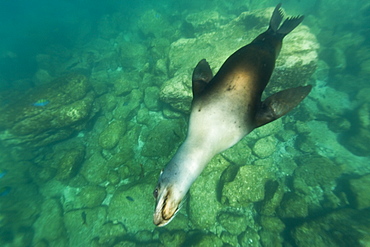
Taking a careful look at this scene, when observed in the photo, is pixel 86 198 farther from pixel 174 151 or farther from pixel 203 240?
pixel 203 240

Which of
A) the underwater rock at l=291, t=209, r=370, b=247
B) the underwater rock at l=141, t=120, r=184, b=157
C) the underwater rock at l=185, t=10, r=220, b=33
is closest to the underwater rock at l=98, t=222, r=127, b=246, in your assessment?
the underwater rock at l=141, t=120, r=184, b=157

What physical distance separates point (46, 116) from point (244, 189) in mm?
8553

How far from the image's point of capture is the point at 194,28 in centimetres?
1295

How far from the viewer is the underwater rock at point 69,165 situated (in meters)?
7.41

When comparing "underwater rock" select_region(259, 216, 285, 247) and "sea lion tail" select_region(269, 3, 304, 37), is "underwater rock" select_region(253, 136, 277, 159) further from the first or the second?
"sea lion tail" select_region(269, 3, 304, 37)

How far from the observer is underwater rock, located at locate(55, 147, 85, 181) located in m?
7.41

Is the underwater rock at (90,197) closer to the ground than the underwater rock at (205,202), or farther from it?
farther from it

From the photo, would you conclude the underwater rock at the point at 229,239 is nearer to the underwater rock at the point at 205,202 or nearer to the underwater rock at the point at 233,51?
the underwater rock at the point at 205,202

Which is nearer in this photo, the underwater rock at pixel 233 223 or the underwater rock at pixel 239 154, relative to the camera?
the underwater rock at pixel 233 223

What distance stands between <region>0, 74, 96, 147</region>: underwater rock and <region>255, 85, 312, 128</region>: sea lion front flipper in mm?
8411

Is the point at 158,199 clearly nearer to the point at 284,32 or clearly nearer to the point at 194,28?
the point at 284,32

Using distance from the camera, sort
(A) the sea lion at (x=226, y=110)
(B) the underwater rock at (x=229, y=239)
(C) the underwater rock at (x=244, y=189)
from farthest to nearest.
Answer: (C) the underwater rock at (x=244, y=189)
(B) the underwater rock at (x=229, y=239)
(A) the sea lion at (x=226, y=110)

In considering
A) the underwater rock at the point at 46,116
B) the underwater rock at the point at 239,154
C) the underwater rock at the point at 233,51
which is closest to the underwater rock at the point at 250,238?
the underwater rock at the point at 239,154

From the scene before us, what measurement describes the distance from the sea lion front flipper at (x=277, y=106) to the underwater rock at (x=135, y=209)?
208 inches
